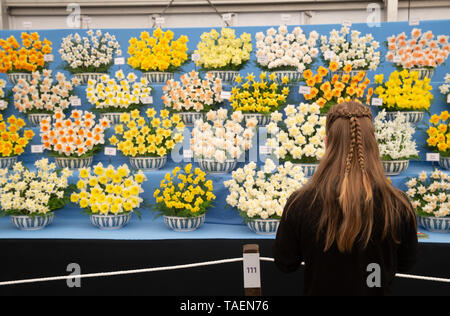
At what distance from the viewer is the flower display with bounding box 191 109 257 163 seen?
9.82 feet

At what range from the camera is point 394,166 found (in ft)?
9.77

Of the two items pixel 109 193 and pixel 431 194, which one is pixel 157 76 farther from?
pixel 431 194

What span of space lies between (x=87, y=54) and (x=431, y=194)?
3218mm

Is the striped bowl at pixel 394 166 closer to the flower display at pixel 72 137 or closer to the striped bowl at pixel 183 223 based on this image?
the striped bowl at pixel 183 223

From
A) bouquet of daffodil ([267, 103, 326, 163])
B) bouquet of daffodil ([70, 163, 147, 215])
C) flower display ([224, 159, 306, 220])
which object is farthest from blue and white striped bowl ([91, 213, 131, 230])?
bouquet of daffodil ([267, 103, 326, 163])

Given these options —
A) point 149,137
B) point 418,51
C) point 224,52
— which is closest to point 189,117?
point 149,137

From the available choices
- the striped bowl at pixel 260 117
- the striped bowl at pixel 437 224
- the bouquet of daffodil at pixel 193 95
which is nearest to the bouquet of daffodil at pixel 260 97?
the striped bowl at pixel 260 117

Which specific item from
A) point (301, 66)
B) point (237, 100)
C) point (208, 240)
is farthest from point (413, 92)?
point (208, 240)

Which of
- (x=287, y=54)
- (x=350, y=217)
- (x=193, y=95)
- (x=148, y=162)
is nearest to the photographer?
(x=350, y=217)

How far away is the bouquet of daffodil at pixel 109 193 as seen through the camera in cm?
275

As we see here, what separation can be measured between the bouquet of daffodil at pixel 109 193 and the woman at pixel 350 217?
1746 millimetres

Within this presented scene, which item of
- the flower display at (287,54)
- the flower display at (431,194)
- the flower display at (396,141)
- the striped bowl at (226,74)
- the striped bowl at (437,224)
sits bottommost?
the striped bowl at (437,224)

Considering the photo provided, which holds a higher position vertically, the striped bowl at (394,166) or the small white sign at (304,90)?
the small white sign at (304,90)

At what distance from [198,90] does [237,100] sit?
335mm
